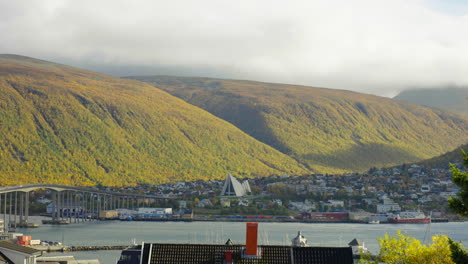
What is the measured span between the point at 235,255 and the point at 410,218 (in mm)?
122194

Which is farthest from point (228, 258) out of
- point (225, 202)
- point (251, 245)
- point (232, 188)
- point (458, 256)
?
point (232, 188)

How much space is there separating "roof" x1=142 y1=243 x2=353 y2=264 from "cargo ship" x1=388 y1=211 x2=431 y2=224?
11836cm

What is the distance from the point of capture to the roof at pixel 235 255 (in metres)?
25.9

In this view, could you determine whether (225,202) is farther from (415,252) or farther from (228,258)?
(228,258)

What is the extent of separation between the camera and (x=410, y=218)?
144375 millimetres

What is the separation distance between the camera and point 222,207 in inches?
6388

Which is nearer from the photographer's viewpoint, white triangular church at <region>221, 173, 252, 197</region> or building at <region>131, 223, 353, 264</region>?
building at <region>131, 223, 353, 264</region>

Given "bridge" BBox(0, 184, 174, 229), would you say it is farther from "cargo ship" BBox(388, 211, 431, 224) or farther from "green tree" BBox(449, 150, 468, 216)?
"green tree" BBox(449, 150, 468, 216)

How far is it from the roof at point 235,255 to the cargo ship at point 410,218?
388 feet

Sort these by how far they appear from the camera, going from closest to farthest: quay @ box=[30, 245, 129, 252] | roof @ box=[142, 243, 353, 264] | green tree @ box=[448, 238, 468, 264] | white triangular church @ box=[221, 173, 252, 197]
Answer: green tree @ box=[448, 238, 468, 264] → roof @ box=[142, 243, 353, 264] → quay @ box=[30, 245, 129, 252] → white triangular church @ box=[221, 173, 252, 197]

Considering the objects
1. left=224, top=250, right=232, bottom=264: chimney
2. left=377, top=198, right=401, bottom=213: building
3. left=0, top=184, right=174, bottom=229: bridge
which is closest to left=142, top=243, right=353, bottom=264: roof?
left=224, top=250, right=232, bottom=264: chimney

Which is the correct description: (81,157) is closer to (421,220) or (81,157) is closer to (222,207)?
(222,207)

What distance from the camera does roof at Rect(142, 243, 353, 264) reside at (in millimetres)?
25859

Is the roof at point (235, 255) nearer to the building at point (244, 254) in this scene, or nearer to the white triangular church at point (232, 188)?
the building at point (244, 254)
